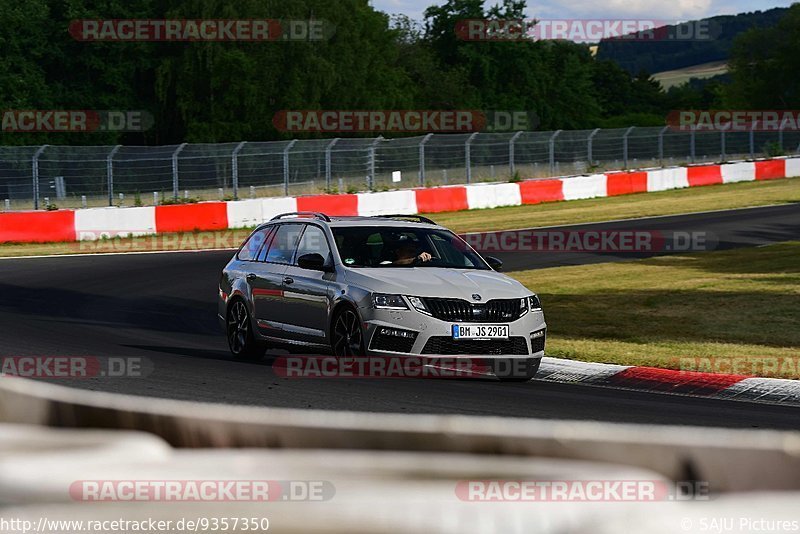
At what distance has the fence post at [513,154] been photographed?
133 feet

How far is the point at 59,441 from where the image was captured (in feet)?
15.1

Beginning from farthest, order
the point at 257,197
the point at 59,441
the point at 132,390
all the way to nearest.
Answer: the point at 257,197
the point at 132,390
the point at 59,441

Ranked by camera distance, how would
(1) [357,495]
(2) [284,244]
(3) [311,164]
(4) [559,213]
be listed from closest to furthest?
(1) [357,495]
(2) [284,244]
(3) [311,164]
(4) [559,213]

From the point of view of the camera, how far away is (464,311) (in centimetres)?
1124

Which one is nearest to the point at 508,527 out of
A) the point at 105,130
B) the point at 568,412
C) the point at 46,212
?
the point at 568,412

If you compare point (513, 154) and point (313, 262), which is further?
point (513, 154)

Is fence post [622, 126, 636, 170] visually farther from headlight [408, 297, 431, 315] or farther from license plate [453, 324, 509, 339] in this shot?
headlight [408, 297, 431, 315]

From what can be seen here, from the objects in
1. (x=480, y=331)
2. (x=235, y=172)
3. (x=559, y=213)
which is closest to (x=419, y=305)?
(x=480, y=331)

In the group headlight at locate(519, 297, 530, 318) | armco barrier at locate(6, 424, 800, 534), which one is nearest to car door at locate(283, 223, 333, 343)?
headlight at locate(519, 297, 530, 318)

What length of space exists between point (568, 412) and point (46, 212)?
22110 millimetres

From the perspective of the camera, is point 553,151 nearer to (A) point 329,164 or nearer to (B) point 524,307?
(A) point 329,164

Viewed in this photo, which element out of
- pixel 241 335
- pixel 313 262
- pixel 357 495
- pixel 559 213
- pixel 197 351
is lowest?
pixel 559 213

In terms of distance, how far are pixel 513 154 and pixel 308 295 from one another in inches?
1143

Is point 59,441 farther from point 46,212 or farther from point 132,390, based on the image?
point 46,212
